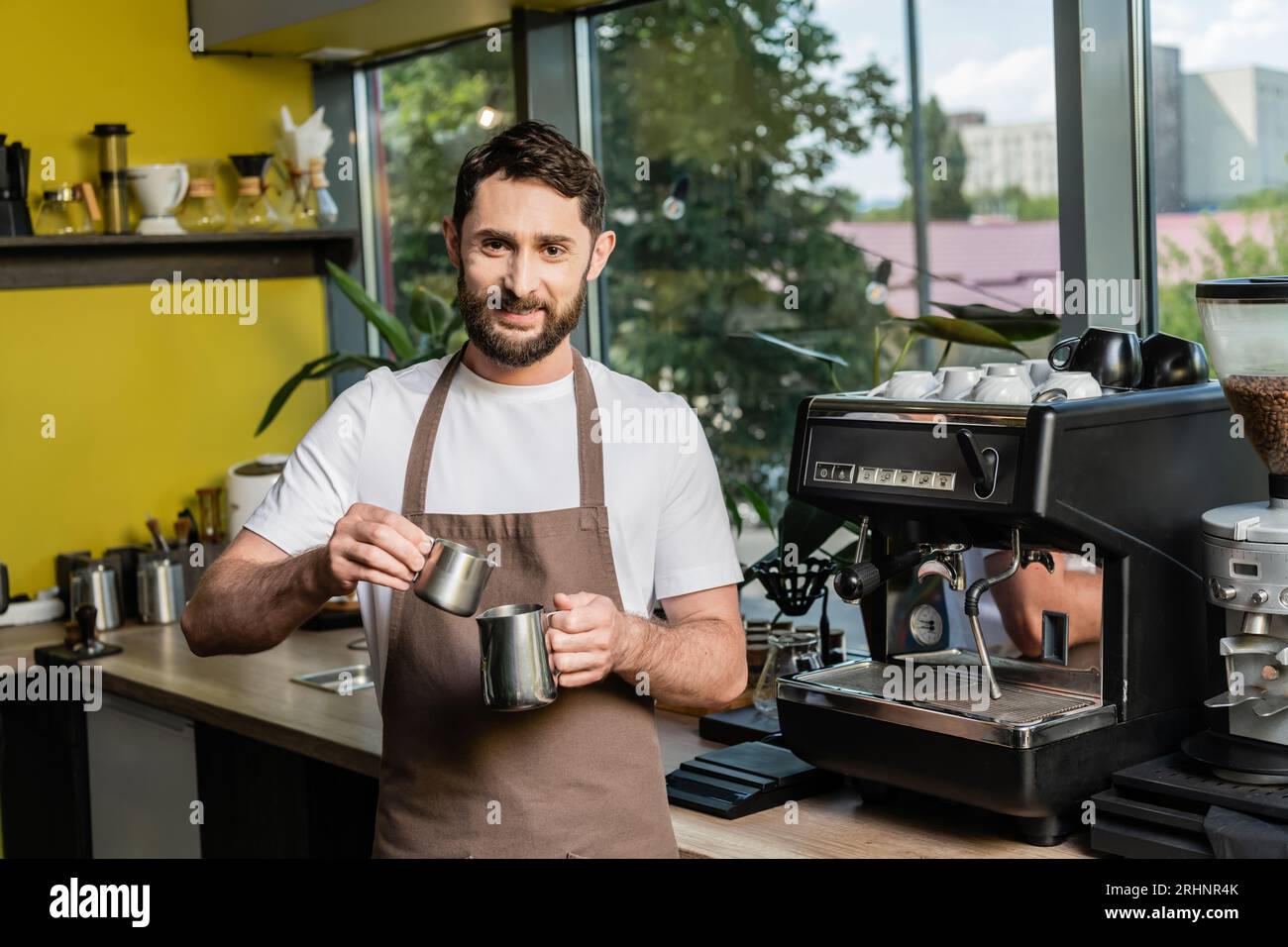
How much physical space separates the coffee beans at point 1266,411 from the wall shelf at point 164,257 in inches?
97.0

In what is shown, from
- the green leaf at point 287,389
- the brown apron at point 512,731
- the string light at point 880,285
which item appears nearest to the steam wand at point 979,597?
the brown apron at point 512,731

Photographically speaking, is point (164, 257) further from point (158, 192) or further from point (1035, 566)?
point (1035, 566)

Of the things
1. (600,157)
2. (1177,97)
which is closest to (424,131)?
(600,157)

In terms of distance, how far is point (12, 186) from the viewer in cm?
325

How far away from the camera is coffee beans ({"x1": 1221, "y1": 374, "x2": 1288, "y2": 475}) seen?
1.70 metres

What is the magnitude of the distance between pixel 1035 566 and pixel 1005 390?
0.23 meters

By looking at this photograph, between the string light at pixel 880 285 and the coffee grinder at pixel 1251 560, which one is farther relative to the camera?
the string light at pixel 880 285

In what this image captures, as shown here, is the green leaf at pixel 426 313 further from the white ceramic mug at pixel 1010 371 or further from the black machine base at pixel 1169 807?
the black machine base at pixel 1169 807

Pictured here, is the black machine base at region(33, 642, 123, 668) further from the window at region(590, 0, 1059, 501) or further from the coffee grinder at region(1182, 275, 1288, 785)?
the coffee grinder at region(1182, 275, 1288, 785)

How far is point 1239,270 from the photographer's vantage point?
2.26 metres

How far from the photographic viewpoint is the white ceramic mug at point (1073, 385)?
5.67ft

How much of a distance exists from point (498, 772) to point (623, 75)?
1.92 m

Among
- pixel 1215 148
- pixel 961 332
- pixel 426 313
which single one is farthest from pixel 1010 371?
pixel 426 313

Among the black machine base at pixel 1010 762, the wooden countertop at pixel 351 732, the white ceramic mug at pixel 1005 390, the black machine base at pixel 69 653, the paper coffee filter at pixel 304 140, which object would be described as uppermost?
the paper coffee filter at pixel 304 140
